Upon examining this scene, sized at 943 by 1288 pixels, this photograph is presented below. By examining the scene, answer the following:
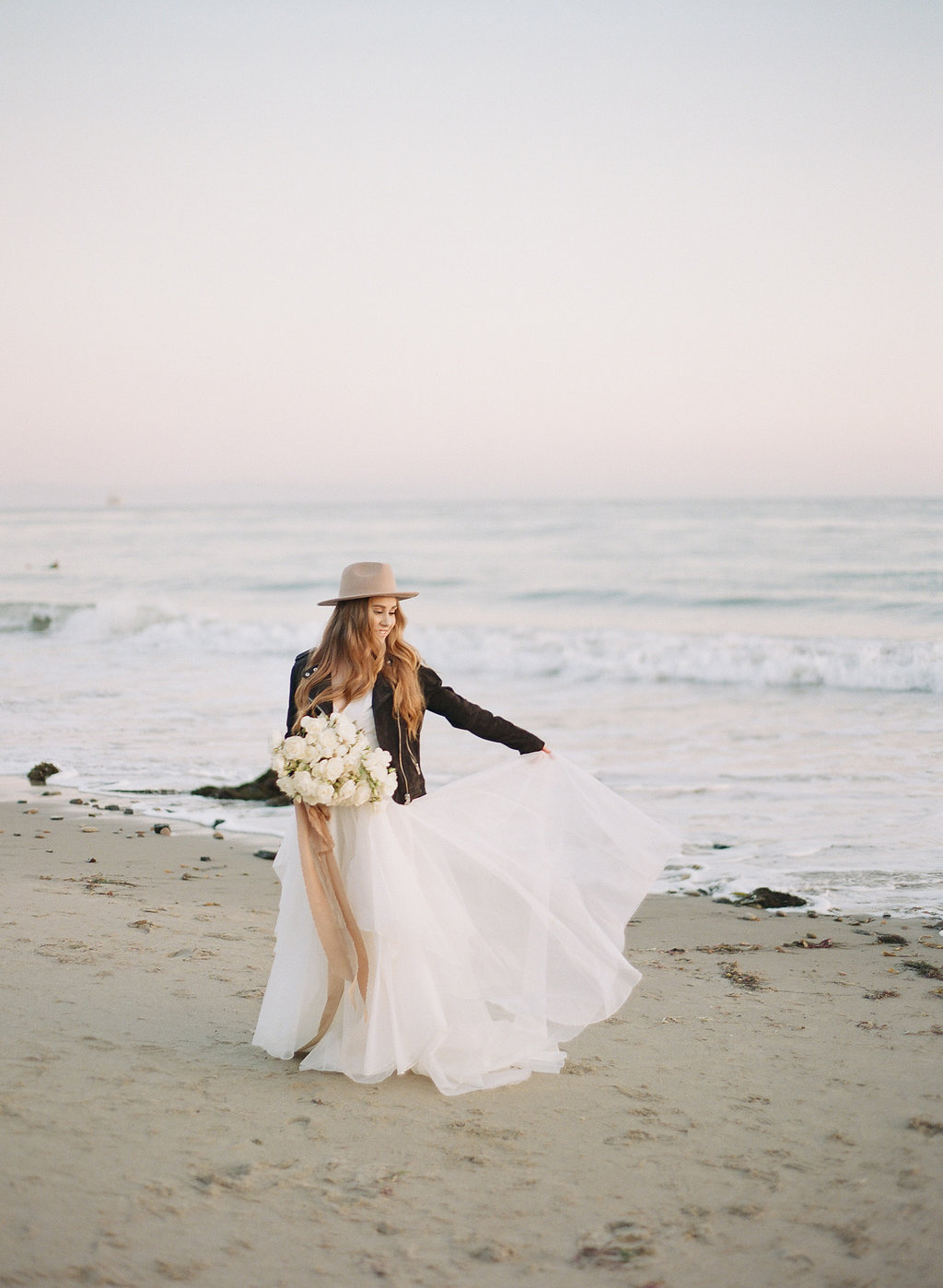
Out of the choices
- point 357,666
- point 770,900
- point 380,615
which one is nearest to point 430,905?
point 357,666

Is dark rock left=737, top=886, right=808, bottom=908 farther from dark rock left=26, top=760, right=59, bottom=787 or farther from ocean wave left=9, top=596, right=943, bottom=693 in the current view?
ocean wave left=9, top=596, right=943, bottom=693

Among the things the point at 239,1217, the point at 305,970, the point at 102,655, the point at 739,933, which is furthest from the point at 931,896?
the point at 102,655

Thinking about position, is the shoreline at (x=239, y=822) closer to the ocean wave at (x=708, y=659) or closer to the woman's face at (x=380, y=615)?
the woman's face at (x=380, y=615)

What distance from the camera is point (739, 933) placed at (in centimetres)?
625

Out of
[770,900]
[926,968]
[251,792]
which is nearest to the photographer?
[926,968]

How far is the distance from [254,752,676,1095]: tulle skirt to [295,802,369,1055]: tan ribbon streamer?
5 cm

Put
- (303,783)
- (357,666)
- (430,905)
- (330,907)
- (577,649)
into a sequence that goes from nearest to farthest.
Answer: (303,783)
(330,907)
(430,905)
(357,666)
(577,649)

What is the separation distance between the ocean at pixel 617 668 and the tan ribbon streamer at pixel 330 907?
3.90 metres

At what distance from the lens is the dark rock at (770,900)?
6.79 meters

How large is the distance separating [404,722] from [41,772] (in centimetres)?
720

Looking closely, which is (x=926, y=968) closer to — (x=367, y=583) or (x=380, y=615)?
(x=380, y=615)

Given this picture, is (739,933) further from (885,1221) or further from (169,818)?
(169,818)

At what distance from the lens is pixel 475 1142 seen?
355 cm

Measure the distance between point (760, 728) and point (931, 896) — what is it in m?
6.85
